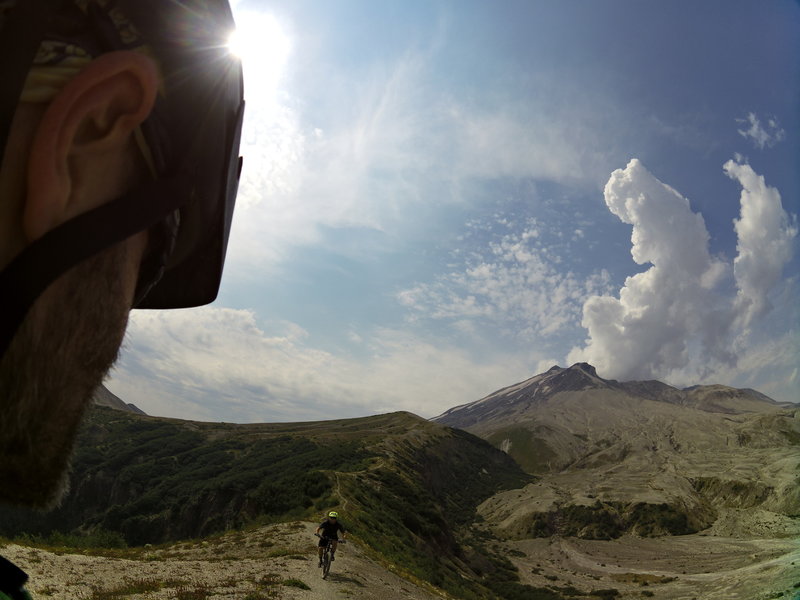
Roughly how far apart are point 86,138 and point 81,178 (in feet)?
0.41

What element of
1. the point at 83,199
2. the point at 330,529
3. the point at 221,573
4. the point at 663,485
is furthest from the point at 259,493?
the point at 663,485

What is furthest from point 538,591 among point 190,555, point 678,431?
point 678,431

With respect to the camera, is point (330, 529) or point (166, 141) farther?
point (330, 529)

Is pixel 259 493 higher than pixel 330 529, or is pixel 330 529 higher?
pixel 330 529

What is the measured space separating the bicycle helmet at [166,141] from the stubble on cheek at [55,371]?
0.28 ft

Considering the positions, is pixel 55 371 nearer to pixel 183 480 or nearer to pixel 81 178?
pixel 81 178

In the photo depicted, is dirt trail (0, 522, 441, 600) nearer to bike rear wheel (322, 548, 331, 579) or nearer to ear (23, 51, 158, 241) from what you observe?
bike rear wheel (322, 548, 331, 579)

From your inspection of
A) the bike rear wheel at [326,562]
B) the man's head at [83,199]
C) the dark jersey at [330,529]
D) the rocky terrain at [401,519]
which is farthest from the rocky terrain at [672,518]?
the man's head at [83,199]

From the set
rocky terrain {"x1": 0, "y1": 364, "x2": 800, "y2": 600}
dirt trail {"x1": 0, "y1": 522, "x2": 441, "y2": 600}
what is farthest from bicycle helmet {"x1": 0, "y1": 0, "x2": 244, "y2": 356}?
dirt trail {"x1": 0, "y1": 522, "x2": 441, "y2": 600}

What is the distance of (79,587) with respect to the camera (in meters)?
11.2

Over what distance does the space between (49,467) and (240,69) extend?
177cm

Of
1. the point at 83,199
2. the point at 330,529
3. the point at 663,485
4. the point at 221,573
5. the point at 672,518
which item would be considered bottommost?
the point at 672,518

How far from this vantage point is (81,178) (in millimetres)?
1252

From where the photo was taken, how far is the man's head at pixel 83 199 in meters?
1.08
